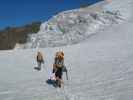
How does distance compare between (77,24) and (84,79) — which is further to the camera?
(77,24)

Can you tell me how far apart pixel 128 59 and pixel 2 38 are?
49.3 m

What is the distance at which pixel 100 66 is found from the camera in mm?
21031

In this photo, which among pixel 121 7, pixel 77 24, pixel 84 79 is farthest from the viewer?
pixel 121 7

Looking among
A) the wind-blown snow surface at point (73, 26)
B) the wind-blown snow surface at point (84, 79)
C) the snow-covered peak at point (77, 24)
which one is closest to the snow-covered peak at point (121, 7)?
the snow-covered peak at point (77, 24)

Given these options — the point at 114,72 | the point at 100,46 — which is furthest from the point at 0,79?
the point at 100,46

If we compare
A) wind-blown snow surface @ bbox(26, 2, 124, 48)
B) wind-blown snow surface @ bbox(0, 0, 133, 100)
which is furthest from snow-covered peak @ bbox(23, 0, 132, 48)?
wind-blown snow surface @ bbox(0, 0, 133, 100)

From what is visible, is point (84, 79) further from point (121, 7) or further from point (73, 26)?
point (121, 7)

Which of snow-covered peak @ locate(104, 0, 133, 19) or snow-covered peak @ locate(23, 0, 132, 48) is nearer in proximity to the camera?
snow-covered peak @ locate(23, 0, 132, 48)

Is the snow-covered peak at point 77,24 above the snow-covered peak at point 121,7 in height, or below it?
below

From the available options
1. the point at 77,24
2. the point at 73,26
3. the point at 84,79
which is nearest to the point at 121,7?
the point at 77,24

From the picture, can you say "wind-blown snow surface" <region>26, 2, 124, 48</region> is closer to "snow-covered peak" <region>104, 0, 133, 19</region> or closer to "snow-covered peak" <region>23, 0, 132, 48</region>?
"snow-covered peak" <region>23, 0, 132, 48</region>

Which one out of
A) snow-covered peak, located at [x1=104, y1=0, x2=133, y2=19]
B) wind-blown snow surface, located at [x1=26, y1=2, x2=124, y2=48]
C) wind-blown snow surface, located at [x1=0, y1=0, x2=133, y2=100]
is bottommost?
wind-blown snow surface, located at [x1=0, y1=0, x2=133, y2=100]

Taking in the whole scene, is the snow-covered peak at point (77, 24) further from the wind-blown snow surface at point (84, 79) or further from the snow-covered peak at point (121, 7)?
the wind-blown snow surface at point (84, 79)

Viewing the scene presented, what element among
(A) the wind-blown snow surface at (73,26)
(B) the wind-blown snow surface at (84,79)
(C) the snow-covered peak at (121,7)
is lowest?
(B) the wind-blown snow surface at (84,79)
